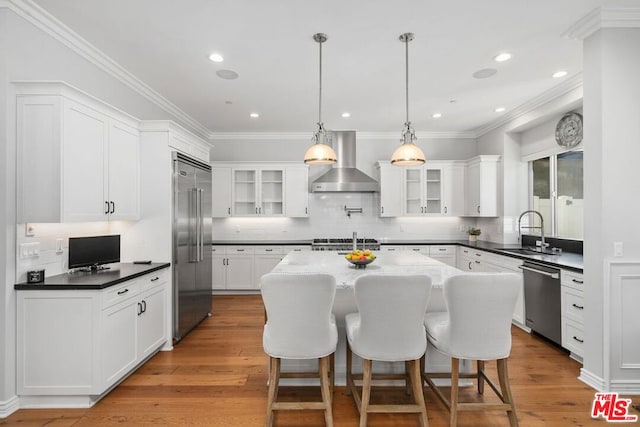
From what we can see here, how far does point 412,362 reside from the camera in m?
2.18

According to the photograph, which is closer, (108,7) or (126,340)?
(108,7)

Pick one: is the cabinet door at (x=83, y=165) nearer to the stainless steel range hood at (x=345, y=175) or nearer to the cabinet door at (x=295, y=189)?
the cabinet door at (x=295, y=189)

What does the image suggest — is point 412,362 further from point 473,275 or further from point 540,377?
point 540,377

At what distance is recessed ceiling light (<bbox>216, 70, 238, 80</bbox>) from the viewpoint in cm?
368

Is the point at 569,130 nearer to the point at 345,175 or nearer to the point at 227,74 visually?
the point at 345,175

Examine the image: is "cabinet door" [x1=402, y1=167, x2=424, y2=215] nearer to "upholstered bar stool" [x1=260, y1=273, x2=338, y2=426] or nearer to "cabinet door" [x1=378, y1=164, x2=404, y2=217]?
"cabinet door" [x1=378, y1=164, x2=404, y2=217]

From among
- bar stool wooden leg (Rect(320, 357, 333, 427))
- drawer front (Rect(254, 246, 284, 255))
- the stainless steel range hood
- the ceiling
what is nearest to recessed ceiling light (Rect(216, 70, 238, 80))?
the ceiling

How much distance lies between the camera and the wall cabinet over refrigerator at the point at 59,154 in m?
2.49

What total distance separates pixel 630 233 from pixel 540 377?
4.62 feet

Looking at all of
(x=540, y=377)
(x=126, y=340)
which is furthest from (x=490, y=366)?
(x=126, y=340)

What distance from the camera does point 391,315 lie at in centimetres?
204

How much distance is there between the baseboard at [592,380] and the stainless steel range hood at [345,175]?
3.80 m

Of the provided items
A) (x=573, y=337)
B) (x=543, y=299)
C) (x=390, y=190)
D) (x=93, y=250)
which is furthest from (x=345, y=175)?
(x=93, y=250)

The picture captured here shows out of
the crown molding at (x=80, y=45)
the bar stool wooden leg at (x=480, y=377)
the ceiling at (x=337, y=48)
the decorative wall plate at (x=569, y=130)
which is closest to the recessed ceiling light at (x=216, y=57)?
the ceiling at (x=337, y=48)
